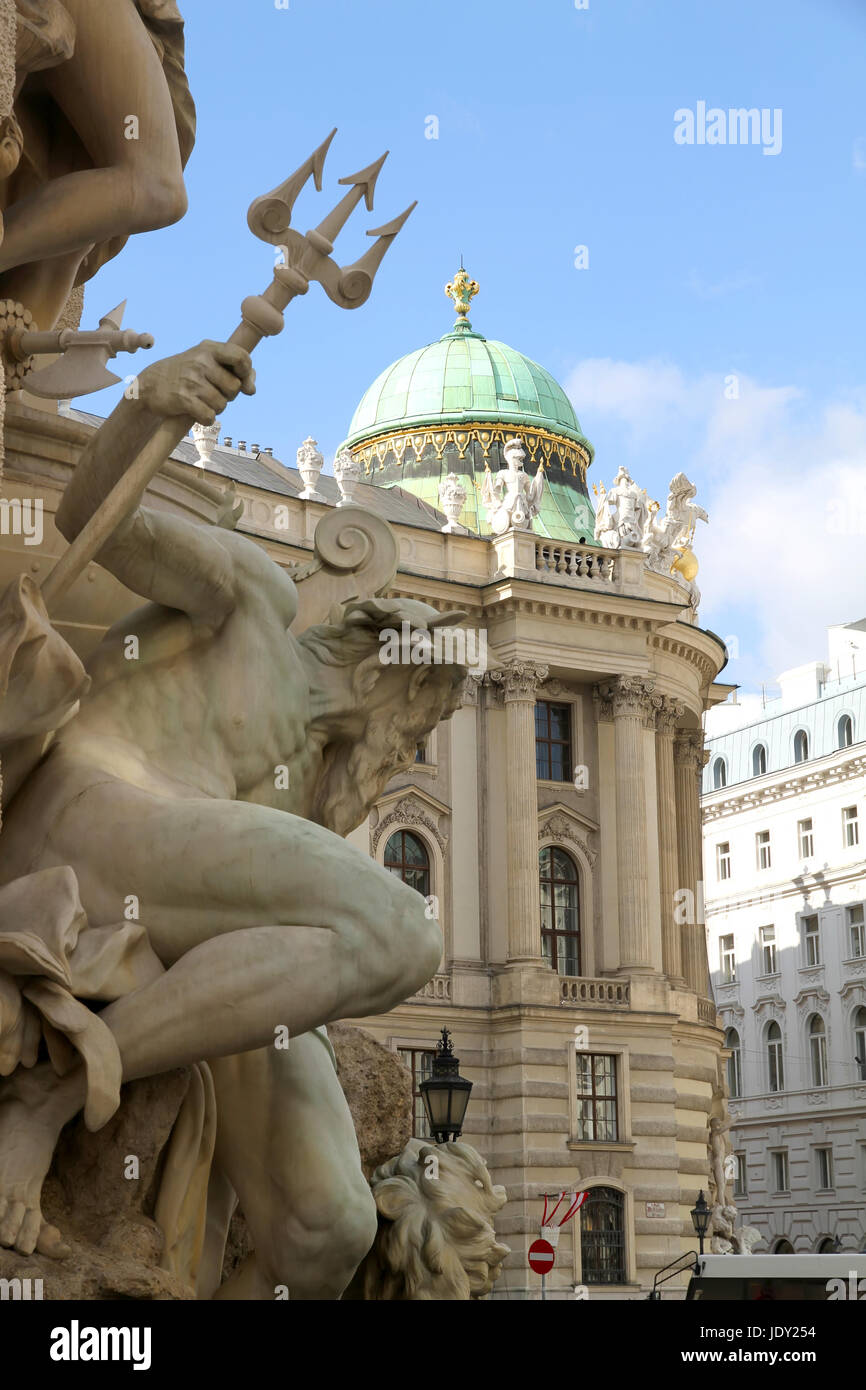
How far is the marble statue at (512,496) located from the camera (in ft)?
141

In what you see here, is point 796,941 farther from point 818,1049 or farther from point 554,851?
point 554,851

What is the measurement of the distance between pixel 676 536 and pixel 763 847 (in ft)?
72.0

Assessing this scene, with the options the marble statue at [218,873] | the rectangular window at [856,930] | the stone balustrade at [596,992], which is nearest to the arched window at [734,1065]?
the rectangular window at [856,930]

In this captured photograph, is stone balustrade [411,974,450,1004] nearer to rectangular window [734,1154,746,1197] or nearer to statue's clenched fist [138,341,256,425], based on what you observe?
rectangular window [734,1154,746,1197]

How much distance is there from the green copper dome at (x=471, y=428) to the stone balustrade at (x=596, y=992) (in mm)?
11474

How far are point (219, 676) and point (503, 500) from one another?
39480 millimetres

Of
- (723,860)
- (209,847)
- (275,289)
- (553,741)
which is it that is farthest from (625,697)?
(209,847)

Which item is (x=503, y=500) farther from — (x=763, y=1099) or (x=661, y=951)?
(x=763, y=1099)

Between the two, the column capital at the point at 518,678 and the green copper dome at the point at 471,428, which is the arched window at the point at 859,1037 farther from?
the column capital at the point at 518,678

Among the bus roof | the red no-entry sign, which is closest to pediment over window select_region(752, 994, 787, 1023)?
the bus roof

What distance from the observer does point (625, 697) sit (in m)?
43.7

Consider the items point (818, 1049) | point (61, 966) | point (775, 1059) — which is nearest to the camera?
point (61, 966)

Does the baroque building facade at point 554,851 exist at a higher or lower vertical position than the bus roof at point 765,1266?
higher

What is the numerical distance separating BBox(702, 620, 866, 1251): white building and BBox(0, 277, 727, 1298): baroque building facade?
1456 centimetres
